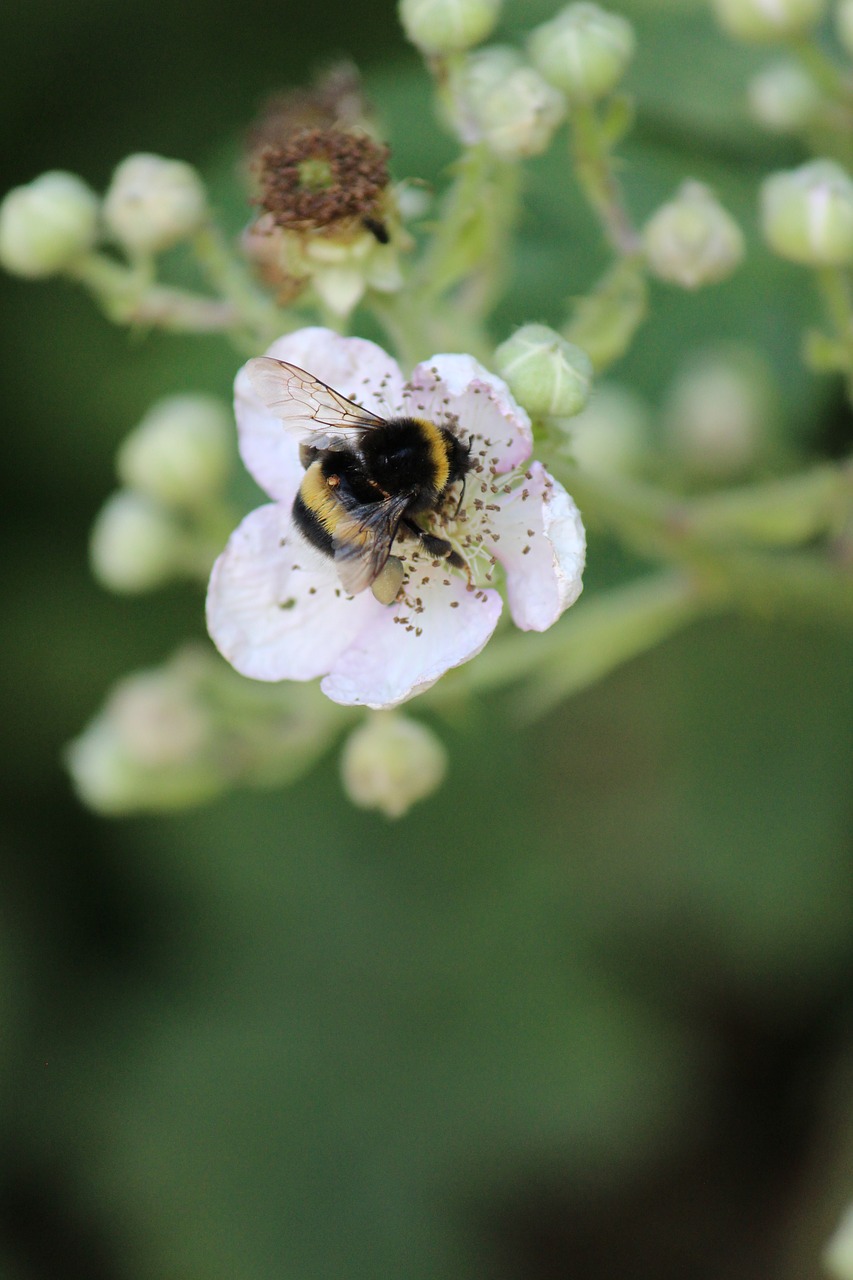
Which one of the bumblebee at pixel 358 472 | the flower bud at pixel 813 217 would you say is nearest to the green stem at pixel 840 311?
the flower bud at pixel 813 217

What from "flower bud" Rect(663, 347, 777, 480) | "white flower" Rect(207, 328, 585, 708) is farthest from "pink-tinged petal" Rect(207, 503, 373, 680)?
"flower bud" Rect(663, 347, 777, 480)

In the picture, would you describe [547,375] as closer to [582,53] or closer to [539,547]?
[539,547]

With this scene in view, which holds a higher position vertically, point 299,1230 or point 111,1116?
Result: point 111,1116

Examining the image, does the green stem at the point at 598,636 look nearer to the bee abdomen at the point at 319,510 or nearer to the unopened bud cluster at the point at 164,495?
the bee abdomen at the point at 319,510

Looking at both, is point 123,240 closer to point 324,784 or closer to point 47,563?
point 47,563

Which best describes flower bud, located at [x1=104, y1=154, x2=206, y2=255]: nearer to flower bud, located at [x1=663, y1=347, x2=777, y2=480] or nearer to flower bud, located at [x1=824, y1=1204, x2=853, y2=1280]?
flower bud, located at [x1=663, y1=347, x2=777, y2=480]

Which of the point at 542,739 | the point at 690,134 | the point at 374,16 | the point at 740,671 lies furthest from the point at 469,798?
the point at 374,16

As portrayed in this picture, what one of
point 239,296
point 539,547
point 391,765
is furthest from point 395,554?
point 239,296
